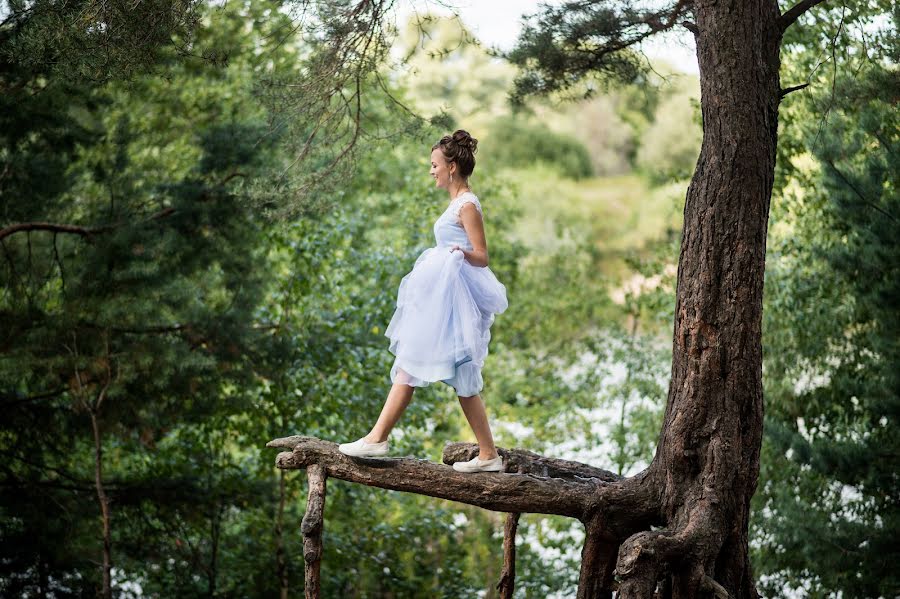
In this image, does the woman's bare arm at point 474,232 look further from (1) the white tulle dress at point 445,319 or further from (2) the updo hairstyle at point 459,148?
(2) the updo hairstyle at point 459,148

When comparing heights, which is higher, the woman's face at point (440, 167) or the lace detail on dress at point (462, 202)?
the woman's face at point (440, 167)

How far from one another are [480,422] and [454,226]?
2.38 feet

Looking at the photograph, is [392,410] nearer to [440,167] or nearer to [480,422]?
[480,422]

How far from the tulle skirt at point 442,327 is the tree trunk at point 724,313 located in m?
0.77

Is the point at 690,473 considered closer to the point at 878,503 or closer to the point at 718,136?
the point at 718,136

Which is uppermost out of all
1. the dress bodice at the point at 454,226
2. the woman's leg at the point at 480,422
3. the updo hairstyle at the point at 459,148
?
the updo hairstyle at the point at 459,148

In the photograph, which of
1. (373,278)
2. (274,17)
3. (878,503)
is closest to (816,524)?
(878,503)

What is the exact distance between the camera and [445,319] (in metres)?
3.54

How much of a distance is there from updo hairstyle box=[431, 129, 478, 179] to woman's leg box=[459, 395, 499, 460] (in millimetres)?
845

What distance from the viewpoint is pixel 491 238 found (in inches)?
432

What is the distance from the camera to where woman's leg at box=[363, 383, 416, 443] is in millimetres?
3510

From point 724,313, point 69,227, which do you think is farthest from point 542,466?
point 69,227

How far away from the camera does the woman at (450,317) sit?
3514 millimetres

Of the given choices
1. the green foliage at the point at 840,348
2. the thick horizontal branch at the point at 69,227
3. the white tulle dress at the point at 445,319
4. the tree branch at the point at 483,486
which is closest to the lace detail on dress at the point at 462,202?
the white tulle dress at the point at 445,319
